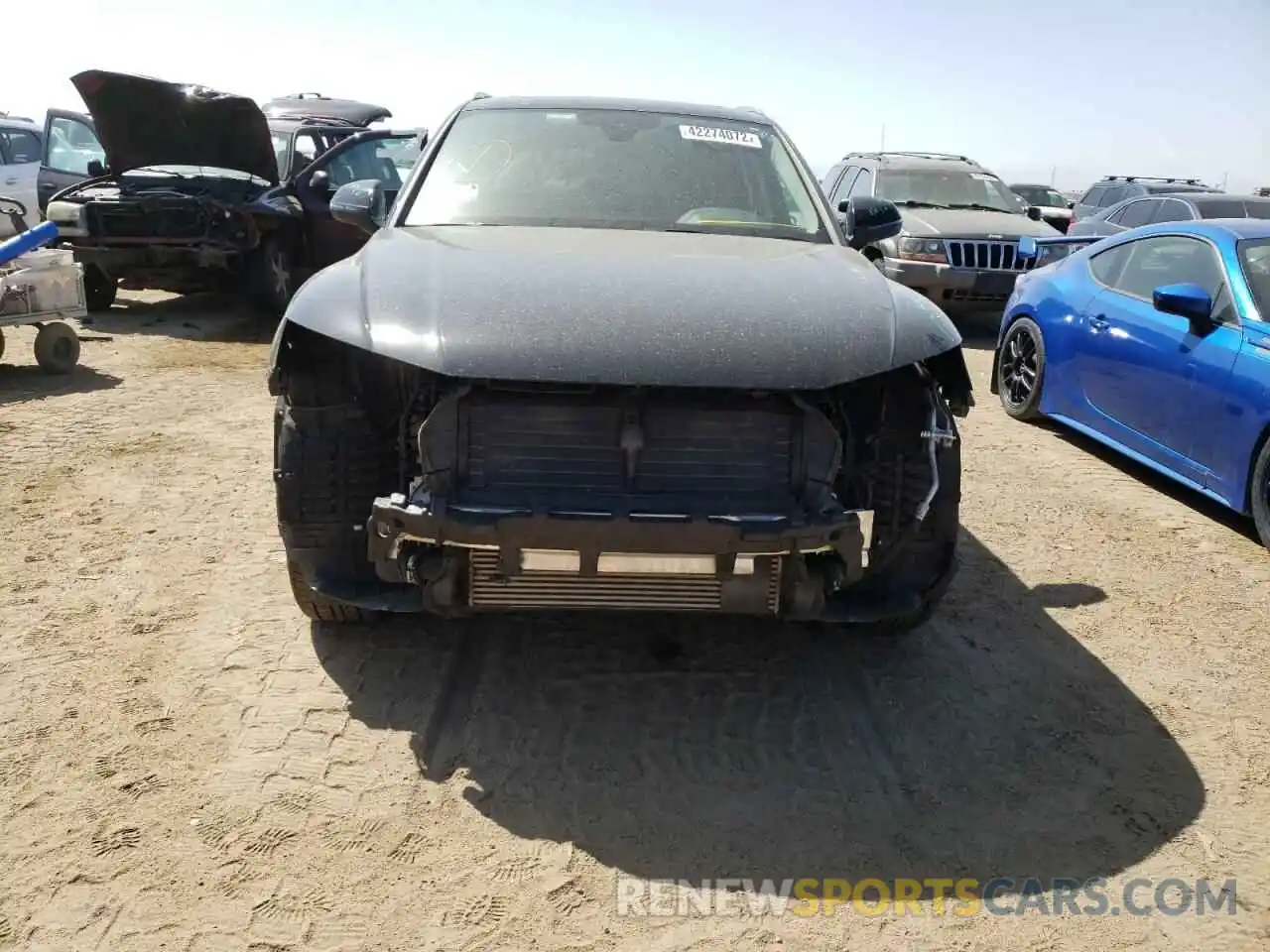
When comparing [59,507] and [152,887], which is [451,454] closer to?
[152,887]

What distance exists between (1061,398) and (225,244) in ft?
23.6

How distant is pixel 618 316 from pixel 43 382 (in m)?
6.38

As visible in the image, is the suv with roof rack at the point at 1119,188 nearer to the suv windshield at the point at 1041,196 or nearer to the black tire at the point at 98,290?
the suv windshield at the point at 1041,196

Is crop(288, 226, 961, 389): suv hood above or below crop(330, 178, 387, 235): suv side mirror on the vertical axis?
below

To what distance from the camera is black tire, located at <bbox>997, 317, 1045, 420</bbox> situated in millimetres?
6977

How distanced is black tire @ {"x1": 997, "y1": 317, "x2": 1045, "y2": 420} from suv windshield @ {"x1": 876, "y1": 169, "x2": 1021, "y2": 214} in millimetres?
4568

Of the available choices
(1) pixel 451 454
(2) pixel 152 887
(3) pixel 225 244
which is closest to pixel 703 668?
(1) pixel 451 454

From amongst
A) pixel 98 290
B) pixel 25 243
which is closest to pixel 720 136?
pixel 25 243

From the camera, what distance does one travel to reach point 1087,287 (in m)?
6.56

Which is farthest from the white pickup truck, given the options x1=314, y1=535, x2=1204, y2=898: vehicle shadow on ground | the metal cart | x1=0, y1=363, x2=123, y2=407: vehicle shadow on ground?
x1=314, y1=535, x2=1204, y2=898: vehicle shadow on ground

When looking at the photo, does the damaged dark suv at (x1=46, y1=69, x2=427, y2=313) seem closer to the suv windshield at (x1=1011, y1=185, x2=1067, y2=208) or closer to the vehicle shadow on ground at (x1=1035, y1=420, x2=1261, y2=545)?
the vehicle shadow on ground at (x1=1035, y1=420, x2=1261, y2=545)

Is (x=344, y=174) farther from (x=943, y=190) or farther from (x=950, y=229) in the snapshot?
(x=943, y=190)

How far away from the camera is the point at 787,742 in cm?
327

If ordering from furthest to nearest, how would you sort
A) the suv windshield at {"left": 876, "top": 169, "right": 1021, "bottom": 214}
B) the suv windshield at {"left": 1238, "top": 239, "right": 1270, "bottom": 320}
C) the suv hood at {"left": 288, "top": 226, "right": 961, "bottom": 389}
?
1. the suv windshield at {"left": 876, "top": 169, "right": 1021, "bottom": 214}
2. the suv windshield at {"left": 1238, "top": 239, "right": 1270, "bottom": 320}
3. the suv hood at {"left": 288, "top": 226, "right": 961, "bottom": 389}
